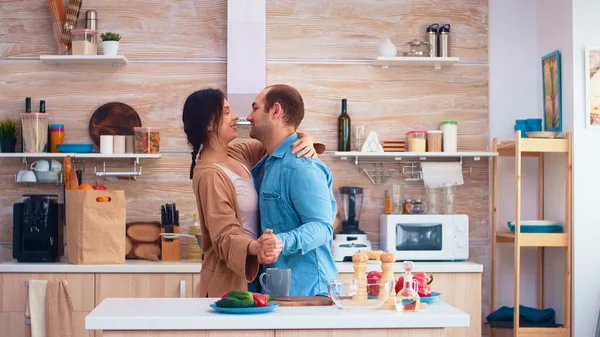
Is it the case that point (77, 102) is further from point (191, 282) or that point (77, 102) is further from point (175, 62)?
point (191, 282)

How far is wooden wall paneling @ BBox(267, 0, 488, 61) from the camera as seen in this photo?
5.26 m

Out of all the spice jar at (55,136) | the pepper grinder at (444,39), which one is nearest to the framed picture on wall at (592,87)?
the pepper grinder at (444,39)

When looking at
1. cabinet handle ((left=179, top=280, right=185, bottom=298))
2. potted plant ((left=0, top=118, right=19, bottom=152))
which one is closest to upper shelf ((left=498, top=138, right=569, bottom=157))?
cabinet handle ((left=179, top=280, right=185, bottom=298))

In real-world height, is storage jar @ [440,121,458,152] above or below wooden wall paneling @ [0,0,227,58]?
below

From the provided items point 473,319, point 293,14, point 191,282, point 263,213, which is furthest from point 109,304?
point 293,14

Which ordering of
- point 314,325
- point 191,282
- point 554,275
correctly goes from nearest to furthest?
point 314,325
point 191,282
point 554,275

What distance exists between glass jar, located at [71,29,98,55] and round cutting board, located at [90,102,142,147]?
35 centimetres

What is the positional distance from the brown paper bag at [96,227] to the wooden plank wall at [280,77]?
19.8 inches

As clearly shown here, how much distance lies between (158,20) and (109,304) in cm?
286

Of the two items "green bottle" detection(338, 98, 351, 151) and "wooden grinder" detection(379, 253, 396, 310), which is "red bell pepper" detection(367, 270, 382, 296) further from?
"green bottle" detection(338, 98, 351, 151)

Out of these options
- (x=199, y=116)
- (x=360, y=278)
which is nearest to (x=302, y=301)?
(x=360, y=278)

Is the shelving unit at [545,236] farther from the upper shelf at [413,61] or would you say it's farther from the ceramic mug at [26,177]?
the ceramic mug at [26,177]

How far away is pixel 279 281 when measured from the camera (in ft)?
9.20

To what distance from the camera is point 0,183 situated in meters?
5.20
